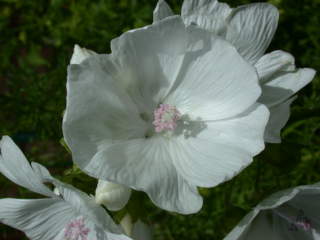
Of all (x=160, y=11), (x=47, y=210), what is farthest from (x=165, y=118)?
(x=47, y=210)

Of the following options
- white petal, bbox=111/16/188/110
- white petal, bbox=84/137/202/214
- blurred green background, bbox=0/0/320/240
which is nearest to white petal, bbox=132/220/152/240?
white petal, bbox=84/137/202/214

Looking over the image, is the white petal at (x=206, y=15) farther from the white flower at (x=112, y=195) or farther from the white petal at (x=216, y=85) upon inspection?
the white flower at (x=112, y=195)

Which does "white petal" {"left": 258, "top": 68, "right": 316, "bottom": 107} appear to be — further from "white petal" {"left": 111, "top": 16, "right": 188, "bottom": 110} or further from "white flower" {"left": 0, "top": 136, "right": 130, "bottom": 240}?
"white flower" {"left": 0, "top": 136, "right": 130, "bottom": 240}

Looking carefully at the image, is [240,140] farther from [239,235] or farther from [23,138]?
[23,138]

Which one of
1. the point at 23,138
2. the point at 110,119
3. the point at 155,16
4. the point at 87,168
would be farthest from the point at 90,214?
the point at 23,138

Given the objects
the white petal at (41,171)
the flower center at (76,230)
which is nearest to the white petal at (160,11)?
the white petal at (41,171)

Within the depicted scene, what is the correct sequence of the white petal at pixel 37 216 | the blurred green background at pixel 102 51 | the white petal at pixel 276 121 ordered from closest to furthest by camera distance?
1. the white petal at pixel 276 121
2. the white petal at pixel 37 216
3. the blurred green background at pixel 102 51
